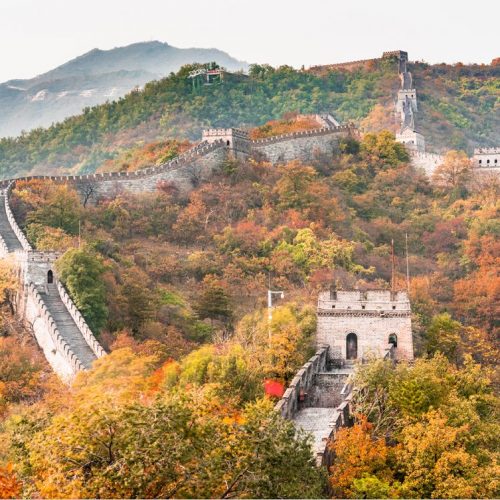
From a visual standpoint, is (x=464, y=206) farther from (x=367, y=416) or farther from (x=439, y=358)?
(x=367, y=416)

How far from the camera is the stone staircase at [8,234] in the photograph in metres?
50.4

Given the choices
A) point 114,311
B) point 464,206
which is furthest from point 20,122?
point 114,311

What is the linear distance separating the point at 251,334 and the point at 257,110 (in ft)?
266

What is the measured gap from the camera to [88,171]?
10350 cm

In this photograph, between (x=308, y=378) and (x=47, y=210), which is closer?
(x=308, y=378)

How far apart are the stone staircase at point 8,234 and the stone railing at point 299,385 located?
15749 mm

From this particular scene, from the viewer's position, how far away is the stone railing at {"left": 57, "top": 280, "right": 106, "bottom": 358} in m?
41.9

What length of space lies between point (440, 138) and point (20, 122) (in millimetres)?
65045

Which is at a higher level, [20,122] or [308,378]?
[20,122]

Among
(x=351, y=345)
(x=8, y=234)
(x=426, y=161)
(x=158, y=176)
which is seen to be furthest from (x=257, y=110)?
(x=351, y=345)

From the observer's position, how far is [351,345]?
42312 mm

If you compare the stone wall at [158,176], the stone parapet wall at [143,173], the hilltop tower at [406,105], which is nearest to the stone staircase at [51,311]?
A: the stone parapet wall at [143,173]

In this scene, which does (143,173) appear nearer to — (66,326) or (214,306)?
(214,306)

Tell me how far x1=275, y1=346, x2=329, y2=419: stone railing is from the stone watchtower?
163 centimetres
